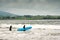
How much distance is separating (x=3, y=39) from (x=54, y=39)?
8188 millimetres

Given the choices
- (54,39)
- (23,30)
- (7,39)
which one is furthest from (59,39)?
(23,30)

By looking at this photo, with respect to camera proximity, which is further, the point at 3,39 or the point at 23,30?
the point at 23,30

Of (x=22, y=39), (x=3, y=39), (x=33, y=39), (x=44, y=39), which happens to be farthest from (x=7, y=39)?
(x=44, y=39)

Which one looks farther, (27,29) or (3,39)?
(27,29)

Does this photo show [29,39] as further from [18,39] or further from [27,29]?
[27,29]

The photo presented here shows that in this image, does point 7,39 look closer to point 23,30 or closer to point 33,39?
point 33,39

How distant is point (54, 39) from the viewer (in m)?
28.6

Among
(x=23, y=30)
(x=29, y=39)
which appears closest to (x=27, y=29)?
(x=23, y=30)

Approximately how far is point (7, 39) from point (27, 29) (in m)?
17.2

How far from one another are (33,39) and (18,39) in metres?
Result: 2.41

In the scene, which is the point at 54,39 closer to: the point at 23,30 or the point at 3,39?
the point at 3,39

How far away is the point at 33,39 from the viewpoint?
28.5 meters

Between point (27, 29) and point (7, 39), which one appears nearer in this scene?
point (7, 39)

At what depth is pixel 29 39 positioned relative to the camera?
28.7 metres
